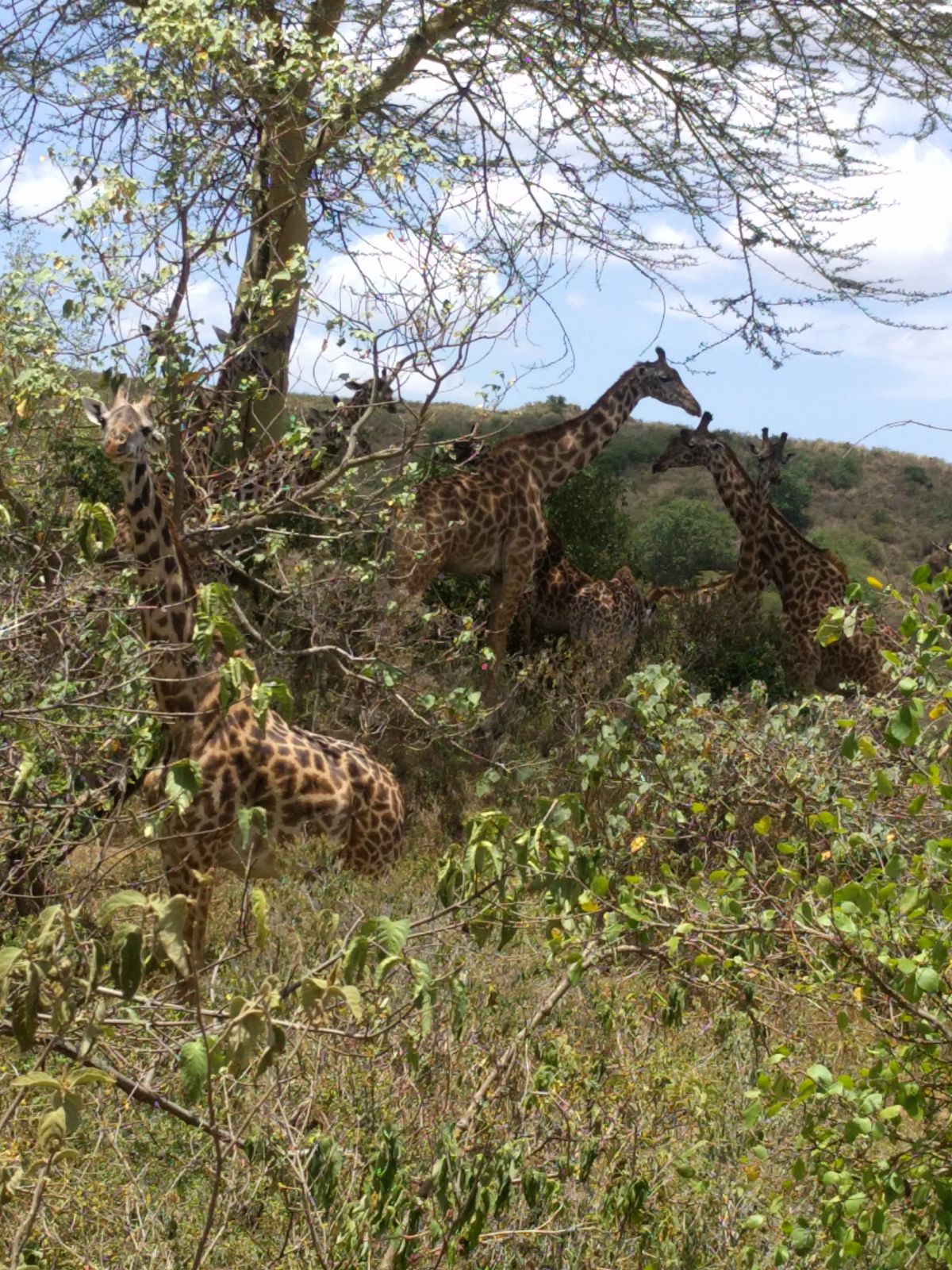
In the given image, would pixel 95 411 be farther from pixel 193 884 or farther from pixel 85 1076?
pixel 85 1076

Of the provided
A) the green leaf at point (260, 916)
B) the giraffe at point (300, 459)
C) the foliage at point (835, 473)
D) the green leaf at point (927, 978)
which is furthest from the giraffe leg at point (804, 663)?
the foliage at point (835, 473)

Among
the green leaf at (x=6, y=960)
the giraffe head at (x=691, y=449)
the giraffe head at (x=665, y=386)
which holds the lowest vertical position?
the green leaf at (x=6, y=960)

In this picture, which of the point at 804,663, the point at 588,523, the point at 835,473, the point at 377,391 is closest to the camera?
the point at 377,391

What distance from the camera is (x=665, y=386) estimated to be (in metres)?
13.8

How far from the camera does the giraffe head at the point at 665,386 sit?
13727mm

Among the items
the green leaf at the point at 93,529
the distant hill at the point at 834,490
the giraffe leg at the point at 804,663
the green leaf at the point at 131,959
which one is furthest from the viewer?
the distant hill at the point at 834,490

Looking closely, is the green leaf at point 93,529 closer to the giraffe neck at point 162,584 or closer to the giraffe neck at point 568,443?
the giraffe neck at point 162,584

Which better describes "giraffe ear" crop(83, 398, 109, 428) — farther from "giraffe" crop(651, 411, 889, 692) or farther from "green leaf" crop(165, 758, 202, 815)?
"giraffe" crop(651, 411, 889, 692)

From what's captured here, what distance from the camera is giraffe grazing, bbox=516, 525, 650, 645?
12609mm

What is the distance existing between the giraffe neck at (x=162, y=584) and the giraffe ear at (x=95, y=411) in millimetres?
212

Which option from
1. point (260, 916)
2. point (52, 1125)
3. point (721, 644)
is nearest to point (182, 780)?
point (260, 916)

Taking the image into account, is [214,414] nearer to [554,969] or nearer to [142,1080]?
[554,969]

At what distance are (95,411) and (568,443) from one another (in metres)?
6.91

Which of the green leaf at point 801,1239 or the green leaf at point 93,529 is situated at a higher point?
the green leaf at point 93,529
